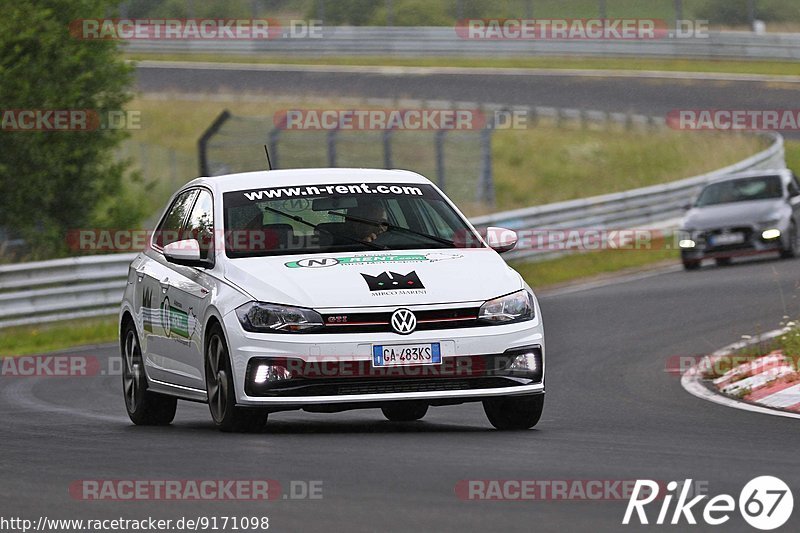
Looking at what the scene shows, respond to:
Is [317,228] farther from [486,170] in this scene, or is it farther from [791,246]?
[486,170]

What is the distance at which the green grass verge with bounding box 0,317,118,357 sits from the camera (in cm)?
2061

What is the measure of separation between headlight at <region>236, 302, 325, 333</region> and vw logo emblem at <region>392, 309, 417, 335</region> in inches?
15.7

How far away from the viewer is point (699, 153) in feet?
122

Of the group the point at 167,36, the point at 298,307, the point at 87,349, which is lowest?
the point at 87,349

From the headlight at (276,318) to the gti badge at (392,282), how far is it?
1.23ft

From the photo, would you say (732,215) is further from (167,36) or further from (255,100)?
(167,36)

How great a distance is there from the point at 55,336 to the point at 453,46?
1193 inches

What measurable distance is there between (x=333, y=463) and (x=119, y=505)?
1.40 m

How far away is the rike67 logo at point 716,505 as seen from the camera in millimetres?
6516

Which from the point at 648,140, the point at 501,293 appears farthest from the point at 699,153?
the point at 501,293

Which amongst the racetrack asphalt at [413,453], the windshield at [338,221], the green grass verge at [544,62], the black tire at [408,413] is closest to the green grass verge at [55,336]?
the racetrack asphalt at [413,453]

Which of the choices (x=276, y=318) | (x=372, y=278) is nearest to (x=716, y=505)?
(x=372, y=278)

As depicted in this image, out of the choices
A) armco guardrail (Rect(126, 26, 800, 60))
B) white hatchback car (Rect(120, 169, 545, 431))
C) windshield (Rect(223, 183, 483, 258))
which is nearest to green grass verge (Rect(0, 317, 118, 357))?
white hatchback car (Rect(120, 169, 545, 431))

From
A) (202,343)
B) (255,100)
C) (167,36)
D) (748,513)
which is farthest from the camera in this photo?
(167,36)
